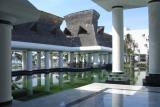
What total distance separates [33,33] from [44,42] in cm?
106

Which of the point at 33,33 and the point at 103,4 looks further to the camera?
the point at 33,33

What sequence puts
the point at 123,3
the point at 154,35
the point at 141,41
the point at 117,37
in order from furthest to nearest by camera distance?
the point at 141,41, the point at 117,37, the point at 123,3, the point at 154,35

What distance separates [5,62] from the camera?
21.9 feet

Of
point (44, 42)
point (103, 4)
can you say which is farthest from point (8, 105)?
point (44, 42)

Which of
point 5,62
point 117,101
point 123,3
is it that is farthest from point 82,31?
point 5,62

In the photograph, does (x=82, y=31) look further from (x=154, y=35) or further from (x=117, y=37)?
(x=154, y=35)

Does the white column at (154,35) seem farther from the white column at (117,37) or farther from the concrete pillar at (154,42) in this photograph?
the white column at (117,37)

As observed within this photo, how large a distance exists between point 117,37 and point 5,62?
7226 millimetres

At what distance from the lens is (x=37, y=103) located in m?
7.06

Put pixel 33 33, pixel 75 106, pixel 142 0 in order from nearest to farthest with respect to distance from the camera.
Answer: pixel 75 106
pixel 142 0
pixel 33 33

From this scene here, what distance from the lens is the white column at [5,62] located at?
657 centimetres

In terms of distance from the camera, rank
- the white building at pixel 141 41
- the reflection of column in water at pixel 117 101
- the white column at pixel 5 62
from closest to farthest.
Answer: the white column at pixel 5 62 < the reflection of column in water at pixel 117 101 < the white building at pixel 141 41

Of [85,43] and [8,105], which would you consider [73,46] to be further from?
[8,105]

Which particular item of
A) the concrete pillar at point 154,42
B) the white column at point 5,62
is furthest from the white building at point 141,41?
the white column at point 5,62
